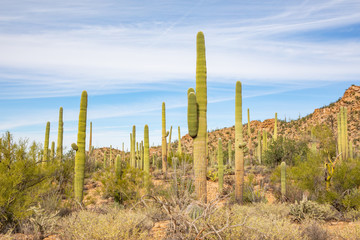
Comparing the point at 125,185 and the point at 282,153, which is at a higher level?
the point at 282,153

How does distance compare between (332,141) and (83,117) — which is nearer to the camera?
(83,117)

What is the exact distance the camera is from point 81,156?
1436cm

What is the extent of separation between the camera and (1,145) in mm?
10867

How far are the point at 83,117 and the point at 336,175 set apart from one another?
11543 mm

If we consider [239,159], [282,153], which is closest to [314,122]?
[282,153]

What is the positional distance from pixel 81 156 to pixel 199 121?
20.2 feet

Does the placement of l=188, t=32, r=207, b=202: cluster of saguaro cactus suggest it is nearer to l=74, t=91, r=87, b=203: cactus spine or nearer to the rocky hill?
l=74, t=91, r=87, b=203: cactus spine

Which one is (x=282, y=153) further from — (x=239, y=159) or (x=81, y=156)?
(x=81, y=156)

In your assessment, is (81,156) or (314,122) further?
(314,122)

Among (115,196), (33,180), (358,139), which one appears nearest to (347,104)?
(358,139)

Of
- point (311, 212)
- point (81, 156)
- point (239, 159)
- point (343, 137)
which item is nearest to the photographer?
point (311, 212)

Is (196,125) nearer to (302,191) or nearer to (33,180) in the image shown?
(33,180)

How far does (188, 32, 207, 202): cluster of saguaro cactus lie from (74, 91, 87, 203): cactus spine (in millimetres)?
5814

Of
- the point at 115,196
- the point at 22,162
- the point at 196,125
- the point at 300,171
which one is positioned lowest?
the point at 115,196
